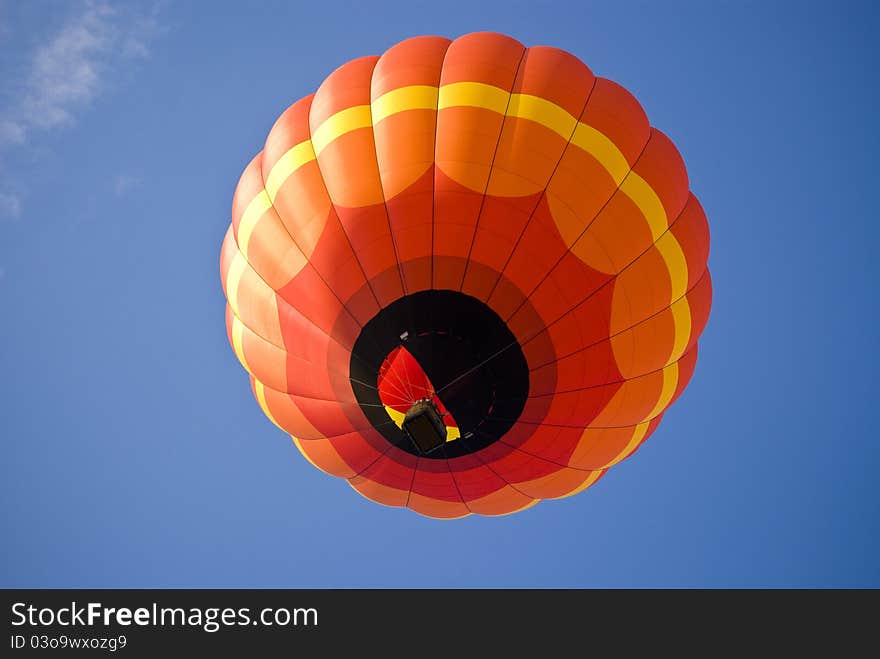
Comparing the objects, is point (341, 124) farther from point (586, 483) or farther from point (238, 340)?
point (586, 483)

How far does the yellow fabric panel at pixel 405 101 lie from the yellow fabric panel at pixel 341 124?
0.37 feet

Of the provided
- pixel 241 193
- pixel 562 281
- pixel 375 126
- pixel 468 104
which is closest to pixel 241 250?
pixel 241 193

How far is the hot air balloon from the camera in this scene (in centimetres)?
645

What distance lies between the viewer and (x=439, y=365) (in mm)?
6641

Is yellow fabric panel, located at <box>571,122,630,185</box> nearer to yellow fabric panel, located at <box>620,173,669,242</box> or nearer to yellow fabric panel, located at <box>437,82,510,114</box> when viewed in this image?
yellow fabric panel, located at <box>620,173,669,242</box>

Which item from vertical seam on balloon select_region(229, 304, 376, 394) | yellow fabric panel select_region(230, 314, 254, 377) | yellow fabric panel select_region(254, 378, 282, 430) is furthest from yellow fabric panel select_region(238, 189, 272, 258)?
yellow fabric panel select_region(254, 378, 282, 430)

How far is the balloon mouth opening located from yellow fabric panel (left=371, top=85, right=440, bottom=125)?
1591mm

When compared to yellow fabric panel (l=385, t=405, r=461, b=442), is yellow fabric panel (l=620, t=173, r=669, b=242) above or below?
Answer: above

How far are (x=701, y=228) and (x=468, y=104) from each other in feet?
8.28

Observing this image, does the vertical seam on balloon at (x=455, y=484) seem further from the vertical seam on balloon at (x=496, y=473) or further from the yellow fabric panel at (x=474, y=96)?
the yellow fabric panel at (x=474, y=96)

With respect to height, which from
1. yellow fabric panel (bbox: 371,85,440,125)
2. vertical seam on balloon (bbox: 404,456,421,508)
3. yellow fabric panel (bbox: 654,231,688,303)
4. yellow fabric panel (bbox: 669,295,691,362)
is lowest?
vertical seam on balloon (bbox: 404,456,421,508)

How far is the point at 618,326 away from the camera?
22.1 ft

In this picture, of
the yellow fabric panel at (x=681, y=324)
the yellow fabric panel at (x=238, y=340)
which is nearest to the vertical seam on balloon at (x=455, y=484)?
the yellow fabric panel at (x=238, y=340)

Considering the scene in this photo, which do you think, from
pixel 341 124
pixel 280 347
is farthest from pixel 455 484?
pixel 341 124
